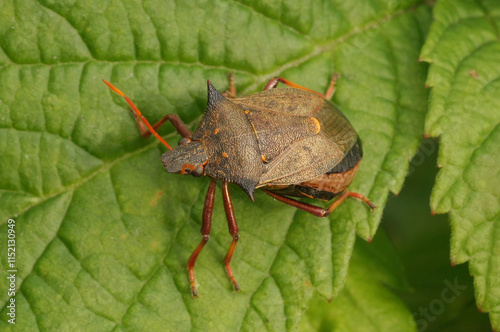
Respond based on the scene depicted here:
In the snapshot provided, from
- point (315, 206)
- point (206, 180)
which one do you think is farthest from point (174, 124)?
point (315, 206)

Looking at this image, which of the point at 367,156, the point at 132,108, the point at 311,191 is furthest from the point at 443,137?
the point at 132,108

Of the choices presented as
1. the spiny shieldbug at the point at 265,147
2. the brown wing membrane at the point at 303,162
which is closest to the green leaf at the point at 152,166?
the spiny shieldbug at the point at 265,147

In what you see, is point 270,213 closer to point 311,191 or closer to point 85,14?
point 311,191

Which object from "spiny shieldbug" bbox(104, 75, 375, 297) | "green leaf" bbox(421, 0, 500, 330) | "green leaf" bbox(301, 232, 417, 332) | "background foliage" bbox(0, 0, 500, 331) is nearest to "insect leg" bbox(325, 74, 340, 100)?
"background foliage" bbox(0, 0, 500, 331)

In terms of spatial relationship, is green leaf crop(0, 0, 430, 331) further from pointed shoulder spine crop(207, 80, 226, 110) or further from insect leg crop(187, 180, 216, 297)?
pointed shoulder spine crop(207, 80, 226, 110)

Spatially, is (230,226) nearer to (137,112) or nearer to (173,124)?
(173,124)

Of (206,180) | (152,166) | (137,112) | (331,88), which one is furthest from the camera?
(331,88)
